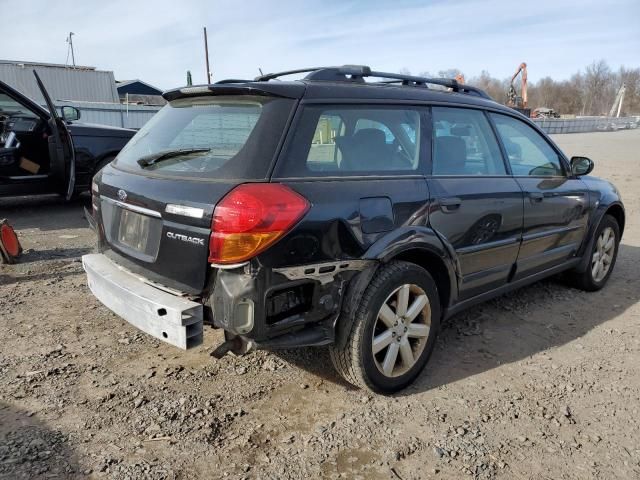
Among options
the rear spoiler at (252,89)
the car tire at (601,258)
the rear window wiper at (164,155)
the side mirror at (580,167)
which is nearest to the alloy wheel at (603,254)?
the car tire at (601,258)

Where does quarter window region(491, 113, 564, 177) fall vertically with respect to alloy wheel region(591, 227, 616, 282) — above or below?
above

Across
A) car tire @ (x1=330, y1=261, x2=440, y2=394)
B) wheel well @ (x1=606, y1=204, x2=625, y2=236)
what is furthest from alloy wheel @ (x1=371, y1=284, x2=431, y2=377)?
wheel well @ (x1=606, y1=204, x2=625, y2=236)

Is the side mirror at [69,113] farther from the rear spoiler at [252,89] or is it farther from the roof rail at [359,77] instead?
the rear spoiler at [252,89]

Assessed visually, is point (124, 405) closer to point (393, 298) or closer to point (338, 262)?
point (338, 262)

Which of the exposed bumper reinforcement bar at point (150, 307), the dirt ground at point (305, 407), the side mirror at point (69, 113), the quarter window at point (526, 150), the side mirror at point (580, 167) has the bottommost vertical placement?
the dirt ground at point (305, 407)

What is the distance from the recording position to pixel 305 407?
9.08 feet

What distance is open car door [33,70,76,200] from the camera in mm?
6398

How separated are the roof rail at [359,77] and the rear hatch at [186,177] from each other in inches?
18.3

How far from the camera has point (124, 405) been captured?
2.71m

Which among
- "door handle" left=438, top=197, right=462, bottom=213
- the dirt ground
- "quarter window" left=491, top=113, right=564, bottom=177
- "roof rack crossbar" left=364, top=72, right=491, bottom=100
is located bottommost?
the dirt ground

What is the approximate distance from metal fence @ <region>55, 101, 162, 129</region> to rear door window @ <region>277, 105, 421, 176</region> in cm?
1773

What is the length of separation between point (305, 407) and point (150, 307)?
101cm

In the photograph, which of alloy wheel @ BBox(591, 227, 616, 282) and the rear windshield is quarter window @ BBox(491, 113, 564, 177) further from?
the rear windshield

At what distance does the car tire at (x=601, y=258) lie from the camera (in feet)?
15.2
